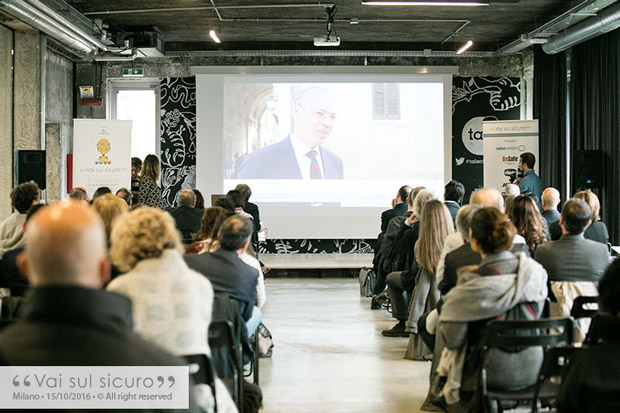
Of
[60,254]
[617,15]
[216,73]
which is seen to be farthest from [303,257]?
[60,254]

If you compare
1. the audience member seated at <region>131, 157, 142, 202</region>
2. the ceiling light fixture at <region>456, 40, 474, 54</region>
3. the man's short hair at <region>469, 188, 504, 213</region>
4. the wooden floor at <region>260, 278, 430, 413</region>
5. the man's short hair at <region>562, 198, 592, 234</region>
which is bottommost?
the wooden floor at <region>260, 278, 430, 413</region>

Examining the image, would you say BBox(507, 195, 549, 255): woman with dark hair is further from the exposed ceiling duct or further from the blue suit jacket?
the blue suit jacket

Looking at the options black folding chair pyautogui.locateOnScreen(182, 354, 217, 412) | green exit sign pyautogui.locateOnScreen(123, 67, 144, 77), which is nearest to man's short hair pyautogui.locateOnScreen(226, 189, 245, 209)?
black folding chair pyautogui.locateOnScreen(182, 354, 217, 412)

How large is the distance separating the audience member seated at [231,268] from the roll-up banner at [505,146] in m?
7.47

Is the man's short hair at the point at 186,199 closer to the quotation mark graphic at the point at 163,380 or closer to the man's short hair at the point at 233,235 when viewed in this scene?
the man's short hair at the point at 233,235

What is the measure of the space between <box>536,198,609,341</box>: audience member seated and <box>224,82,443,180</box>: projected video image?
7.23 m

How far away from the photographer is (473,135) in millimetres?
11992

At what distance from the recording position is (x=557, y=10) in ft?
31.4

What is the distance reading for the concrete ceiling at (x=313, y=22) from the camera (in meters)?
9.27

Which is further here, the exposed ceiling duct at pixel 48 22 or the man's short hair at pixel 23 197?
the exposed ceiling duct at pixel 48 22

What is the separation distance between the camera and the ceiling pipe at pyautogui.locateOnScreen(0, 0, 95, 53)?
287 inches

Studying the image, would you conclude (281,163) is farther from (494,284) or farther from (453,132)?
(494,284)

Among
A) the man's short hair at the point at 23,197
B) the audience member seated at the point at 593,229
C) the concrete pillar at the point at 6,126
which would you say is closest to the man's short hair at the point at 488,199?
the audience member seated at the point at 593,229

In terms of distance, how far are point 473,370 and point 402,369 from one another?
1961 mm
